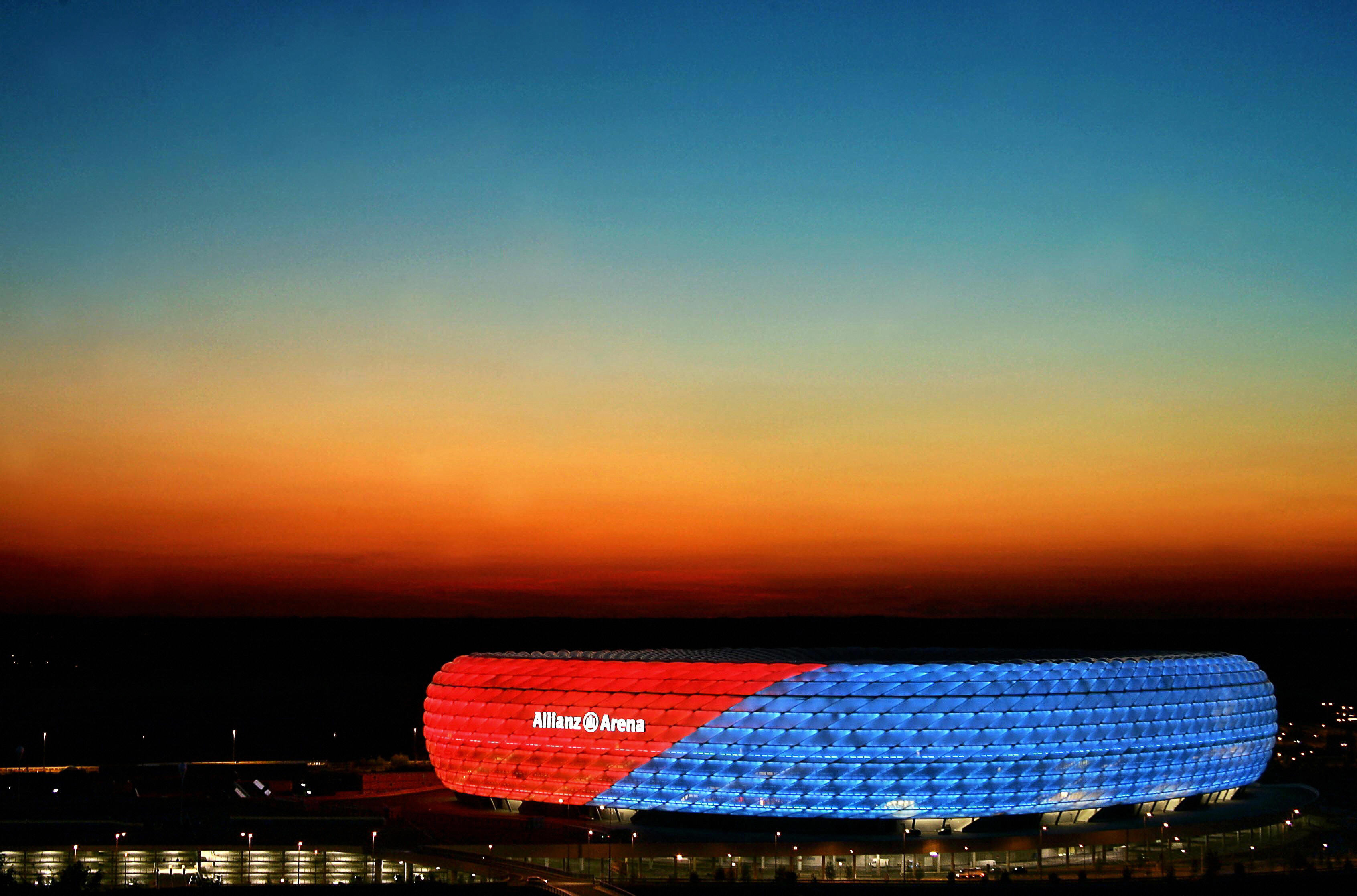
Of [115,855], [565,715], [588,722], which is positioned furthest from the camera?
[565,715]

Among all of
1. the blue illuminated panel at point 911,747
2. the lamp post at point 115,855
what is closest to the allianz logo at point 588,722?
the blue illuminated panel at point 911,747

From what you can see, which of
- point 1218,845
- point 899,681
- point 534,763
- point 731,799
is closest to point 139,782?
point 534,763

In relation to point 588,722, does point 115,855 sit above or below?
below

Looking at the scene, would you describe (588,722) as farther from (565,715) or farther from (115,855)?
(115,855)

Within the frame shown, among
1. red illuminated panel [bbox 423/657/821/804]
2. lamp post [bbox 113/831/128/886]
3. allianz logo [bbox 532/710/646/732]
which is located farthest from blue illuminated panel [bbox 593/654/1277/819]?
lamp post [bbox 113/831/128/886]

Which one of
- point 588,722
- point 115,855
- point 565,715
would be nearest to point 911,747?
point 588,722

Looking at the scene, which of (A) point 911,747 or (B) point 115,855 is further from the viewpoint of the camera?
(B) point 115,855

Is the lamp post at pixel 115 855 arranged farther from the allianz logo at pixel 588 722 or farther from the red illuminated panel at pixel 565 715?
the allianz logo at pixel 588 722
